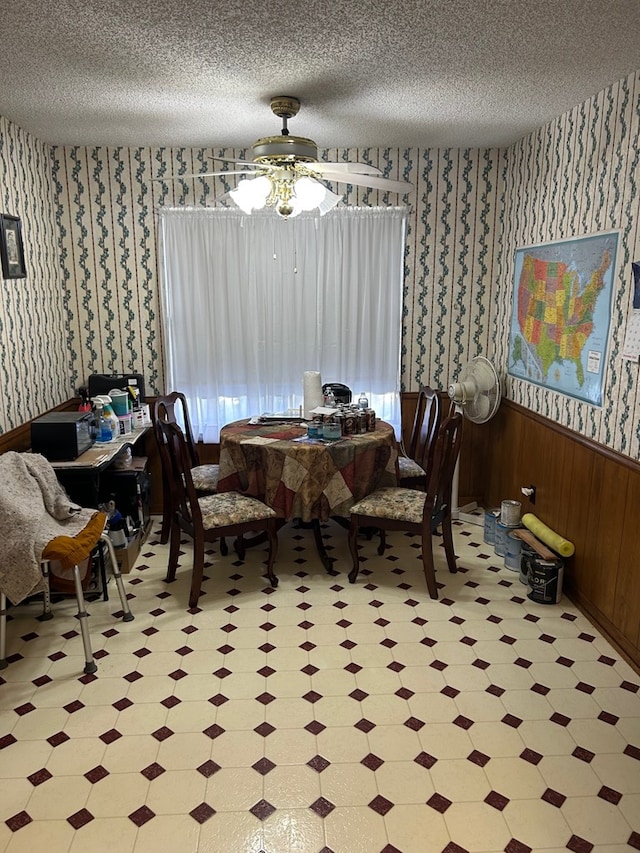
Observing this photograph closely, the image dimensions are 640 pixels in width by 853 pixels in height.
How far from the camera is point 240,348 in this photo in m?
4.89

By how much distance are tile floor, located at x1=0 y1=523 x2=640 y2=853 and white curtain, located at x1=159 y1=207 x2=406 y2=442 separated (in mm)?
1685

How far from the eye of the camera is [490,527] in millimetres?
4441

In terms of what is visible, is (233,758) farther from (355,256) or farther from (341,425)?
(355,256)

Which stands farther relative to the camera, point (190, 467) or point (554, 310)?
point (190, 467)

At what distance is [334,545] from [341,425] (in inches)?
35.4

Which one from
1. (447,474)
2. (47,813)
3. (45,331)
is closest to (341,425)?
(447,474)

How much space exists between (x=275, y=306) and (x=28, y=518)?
250cm

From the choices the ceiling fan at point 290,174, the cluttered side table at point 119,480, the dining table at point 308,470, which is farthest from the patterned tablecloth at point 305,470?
the ceiling fan at point 290,174

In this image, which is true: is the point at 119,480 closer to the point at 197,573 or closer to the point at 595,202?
the point at 197,573

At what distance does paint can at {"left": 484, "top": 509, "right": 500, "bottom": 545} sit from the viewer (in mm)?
4411

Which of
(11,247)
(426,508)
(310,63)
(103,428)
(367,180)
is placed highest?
(310,63)

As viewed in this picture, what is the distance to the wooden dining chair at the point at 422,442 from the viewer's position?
430cm

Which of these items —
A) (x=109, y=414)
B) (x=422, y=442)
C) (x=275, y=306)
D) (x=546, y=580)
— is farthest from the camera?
(x=275, y=306)

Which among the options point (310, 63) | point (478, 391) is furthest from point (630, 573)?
point (310, 63)
